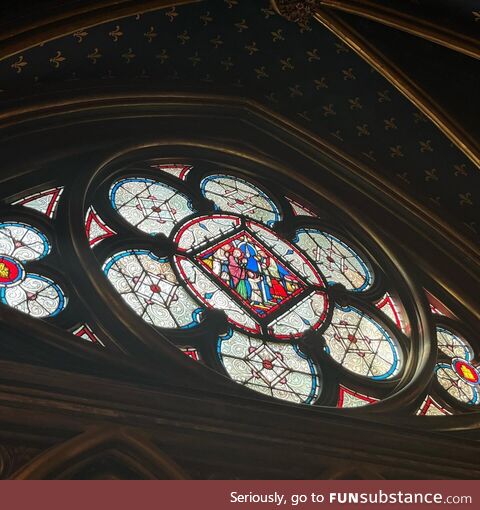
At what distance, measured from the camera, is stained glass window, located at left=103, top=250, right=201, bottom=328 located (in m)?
6.43

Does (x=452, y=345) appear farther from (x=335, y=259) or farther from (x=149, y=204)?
(x=149, y=204)

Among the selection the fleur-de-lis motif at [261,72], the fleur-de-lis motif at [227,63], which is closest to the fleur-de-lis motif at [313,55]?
the fleur-de-lis motif at [261,72]

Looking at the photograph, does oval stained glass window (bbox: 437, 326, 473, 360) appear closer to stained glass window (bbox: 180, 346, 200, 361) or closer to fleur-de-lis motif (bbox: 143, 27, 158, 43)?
stained glass window (bbox: 180, 346, 200, 361)

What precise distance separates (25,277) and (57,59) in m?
2.04

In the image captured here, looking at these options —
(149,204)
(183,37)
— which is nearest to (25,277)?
(149,204)

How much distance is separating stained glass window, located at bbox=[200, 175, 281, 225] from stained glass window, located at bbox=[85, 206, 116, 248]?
1259mm

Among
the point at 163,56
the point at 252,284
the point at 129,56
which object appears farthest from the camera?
the point at 163,56

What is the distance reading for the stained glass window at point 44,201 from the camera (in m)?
6.80

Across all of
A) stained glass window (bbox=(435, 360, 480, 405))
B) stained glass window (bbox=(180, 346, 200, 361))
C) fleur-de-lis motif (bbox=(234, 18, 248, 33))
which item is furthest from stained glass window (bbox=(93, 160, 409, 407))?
fleur-de-lis motif (bbox=(234, 18, 248, 33))

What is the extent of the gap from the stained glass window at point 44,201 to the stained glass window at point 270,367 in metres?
1.73

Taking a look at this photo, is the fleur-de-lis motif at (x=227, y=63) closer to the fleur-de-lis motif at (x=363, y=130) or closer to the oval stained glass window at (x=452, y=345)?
the fleur-de-lis motif at (x=363, y=130)

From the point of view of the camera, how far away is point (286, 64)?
8211 mm

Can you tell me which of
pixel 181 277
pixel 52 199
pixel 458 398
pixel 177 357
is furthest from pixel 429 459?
pixel 52 199

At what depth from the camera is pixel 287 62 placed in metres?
8.19
